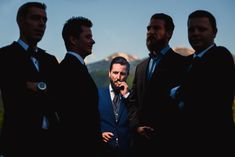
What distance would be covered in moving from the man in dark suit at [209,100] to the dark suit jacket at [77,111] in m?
1.00

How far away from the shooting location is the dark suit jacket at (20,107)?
13.5 ft

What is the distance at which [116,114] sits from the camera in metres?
6.09

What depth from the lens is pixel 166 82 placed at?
512 cm

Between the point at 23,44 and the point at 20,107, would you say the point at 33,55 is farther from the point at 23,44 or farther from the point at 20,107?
the point at 20,107

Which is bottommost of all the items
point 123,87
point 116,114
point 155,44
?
point 116,114

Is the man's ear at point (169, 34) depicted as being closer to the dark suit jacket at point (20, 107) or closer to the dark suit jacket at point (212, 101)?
the dark suit jacket at point (212, 101)

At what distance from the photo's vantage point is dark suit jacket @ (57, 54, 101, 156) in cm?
448

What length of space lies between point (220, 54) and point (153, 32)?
1188 millimetres

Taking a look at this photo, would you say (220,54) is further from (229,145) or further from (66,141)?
(66,141)

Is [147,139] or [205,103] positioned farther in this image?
[147,139]

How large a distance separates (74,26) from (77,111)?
1.08m

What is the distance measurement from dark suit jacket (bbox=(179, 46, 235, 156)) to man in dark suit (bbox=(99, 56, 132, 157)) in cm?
171

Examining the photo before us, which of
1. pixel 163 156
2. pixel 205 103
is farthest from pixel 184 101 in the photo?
pixel 163 156

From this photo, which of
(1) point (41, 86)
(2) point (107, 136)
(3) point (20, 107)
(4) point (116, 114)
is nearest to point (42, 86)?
(1) point (41, 86)
